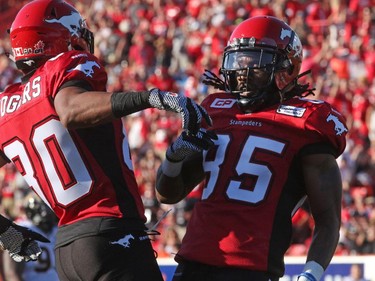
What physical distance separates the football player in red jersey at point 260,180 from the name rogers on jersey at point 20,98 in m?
0.61

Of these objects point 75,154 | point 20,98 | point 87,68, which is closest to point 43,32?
point 20,98

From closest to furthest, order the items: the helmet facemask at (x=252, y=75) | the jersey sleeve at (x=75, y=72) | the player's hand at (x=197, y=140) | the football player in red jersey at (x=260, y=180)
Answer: the player's hand at (x=197, y=140)
the jersey sleeve at (x=75, y=72)
the football player in red jersey at (x=260, y=180)
the helmet facemask at (x=252, y=75)

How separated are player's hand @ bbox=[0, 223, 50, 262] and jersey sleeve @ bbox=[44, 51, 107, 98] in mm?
847

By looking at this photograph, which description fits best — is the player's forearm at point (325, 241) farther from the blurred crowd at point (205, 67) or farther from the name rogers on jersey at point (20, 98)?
the blurred crowd at point (205, 67)

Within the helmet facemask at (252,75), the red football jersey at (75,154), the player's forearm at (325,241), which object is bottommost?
the player's forearm at (325,241)

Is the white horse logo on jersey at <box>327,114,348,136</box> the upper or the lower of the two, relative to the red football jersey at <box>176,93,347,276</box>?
upper

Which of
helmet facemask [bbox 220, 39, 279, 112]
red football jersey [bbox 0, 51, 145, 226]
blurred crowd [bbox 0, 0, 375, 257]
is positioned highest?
helmet facemask [bbox 220, 39, 279, 112]

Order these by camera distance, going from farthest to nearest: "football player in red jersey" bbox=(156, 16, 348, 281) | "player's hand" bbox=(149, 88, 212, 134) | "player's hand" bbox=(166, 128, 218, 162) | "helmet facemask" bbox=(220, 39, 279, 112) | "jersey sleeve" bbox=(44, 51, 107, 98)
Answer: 1. "helmet facemask" bbox=(220, 39, 279, 112)
2. "football player in red jersey" bbox=(156, 16, 348, 281)
3. "jersey sleeve" bbox=(44, 51, 107, 98)
4. "player's hand" bbox=(166, 128, 218, 162)
5. "player's hand" bbox=(149, 88, 212, 134)

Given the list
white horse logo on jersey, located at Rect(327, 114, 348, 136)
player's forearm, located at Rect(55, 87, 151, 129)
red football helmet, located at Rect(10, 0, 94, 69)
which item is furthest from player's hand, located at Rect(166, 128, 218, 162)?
red football helmet, located at Rect(10, 0, 94, 69)

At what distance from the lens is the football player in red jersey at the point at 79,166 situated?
144 inches

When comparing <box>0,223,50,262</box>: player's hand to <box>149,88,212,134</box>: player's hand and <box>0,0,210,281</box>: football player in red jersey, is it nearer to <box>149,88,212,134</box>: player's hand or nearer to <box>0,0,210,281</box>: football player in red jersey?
<box>0,0,210,281</box>: football player in red jersey

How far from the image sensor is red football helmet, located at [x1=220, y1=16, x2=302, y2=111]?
3992 mm

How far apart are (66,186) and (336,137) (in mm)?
1120

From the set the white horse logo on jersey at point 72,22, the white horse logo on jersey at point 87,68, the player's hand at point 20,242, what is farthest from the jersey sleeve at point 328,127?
the player's hand at point 20,242
